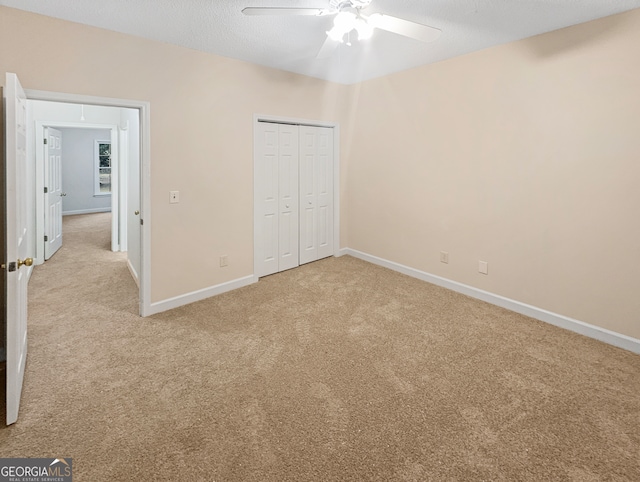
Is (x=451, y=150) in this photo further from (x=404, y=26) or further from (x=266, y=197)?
(x=266, y=197)

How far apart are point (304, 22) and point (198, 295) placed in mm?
2724

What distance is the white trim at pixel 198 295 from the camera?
11.4ft

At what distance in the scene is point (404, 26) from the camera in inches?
88.7

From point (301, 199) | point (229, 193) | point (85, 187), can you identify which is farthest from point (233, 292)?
point (85, 187)

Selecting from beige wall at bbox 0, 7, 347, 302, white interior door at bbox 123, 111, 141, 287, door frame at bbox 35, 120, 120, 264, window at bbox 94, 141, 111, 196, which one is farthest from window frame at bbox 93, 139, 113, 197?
beige wall at bbox 0, 7, 347, 302

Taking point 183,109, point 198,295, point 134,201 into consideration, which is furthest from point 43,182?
point 198,295

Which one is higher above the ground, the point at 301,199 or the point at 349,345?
the point at 301,199

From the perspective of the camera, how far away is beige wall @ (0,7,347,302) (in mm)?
2711

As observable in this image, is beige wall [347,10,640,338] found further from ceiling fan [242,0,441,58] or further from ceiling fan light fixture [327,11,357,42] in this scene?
ceiling fan light fixture [327,11,357,42]

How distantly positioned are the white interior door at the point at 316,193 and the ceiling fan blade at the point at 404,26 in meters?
2.44

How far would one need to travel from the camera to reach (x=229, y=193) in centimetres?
393

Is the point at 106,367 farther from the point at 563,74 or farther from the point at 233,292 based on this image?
the point at 563,74

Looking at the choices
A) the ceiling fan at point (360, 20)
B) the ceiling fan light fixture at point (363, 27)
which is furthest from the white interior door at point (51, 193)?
the ceiling fan light fixture at point (363, 27)

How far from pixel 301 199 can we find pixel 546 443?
366 centimetres
